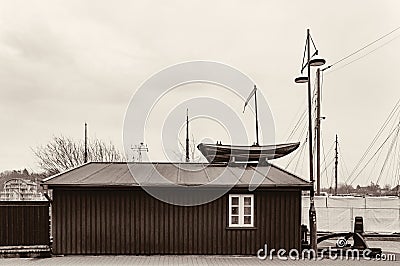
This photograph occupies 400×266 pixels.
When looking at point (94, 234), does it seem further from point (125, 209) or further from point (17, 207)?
point (17, 207)

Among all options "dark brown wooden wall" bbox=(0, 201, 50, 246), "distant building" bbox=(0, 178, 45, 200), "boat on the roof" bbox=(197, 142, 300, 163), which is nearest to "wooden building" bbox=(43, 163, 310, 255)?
"dark brown wooden wall" bbox=(0, 201, 50, 246)

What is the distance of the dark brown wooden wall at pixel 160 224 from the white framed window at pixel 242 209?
17cm

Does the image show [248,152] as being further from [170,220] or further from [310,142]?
[170,220]

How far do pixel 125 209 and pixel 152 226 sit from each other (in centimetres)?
103

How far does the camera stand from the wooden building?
15.9m

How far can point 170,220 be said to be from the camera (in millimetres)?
16203

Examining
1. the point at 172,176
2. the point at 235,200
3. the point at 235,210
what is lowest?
the point at 235,210

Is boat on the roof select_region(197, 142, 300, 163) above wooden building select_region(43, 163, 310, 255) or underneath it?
above

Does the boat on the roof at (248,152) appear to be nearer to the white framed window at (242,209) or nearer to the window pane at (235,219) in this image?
the white framed window at (242,209)

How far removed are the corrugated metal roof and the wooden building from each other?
0.33 feet

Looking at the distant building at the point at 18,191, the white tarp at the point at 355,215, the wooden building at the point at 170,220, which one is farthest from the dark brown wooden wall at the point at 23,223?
the distant building at the point at 18,191

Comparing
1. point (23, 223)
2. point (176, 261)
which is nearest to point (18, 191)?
point (23, 223)

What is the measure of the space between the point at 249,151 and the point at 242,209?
2.94 meters

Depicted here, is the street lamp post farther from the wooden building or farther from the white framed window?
the white framed window
